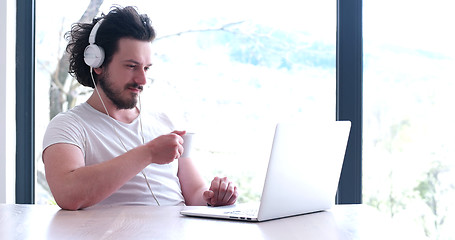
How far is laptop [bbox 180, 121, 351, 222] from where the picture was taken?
1314 millimetres

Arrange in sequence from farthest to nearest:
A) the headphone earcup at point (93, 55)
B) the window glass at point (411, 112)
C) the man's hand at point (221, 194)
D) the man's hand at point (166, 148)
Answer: the window glass at point (411, 112) → the headphone earcup at point (93, 55) → the man's hand at point (221, 194) → the man's hand at point (166, 148)

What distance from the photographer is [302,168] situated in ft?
4.62

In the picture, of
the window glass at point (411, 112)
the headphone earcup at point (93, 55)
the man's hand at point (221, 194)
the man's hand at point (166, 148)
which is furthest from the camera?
the window glass at point (411, 112)

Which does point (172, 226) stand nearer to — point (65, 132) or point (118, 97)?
point (65, 132)

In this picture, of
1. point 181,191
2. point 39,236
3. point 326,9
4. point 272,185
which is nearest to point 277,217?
point 272,185

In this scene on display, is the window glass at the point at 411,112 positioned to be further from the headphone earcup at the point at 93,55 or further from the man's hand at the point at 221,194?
the headphone earcup at the point at 93,55

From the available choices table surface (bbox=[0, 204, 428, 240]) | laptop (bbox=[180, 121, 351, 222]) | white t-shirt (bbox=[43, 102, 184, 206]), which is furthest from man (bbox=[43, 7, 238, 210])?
laptop (bbox=[180, 121, 351, 222])

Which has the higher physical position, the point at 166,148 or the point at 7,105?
the point at 7,105

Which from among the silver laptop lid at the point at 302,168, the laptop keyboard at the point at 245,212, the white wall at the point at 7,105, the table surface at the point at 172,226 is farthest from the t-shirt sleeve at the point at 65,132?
the white wall at the point at 7,105

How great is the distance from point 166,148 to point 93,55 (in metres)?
0.56

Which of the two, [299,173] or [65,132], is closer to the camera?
[299,173]

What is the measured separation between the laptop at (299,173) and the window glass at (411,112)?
1.07 m

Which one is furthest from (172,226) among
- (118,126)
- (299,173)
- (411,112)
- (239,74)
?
(411,112)

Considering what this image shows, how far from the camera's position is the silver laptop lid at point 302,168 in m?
1.31
